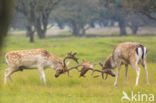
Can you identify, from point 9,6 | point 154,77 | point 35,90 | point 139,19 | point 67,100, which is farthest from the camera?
point 139,19

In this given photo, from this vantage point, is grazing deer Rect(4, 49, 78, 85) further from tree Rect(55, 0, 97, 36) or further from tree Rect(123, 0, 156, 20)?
tree Rect(55, 0, 97, 36)

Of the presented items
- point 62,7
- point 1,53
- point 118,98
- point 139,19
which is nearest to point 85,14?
point 62,7

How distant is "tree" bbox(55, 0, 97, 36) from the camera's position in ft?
199

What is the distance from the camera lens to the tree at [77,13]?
2394 inches

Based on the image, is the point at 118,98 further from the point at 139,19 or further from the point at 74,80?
the point at 139,19

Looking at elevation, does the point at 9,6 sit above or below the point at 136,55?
above

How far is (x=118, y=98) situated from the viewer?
288 inches

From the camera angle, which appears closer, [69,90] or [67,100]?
[67,100]

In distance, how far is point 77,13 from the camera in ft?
202

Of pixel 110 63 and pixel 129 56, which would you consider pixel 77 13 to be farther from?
pixel 129 56

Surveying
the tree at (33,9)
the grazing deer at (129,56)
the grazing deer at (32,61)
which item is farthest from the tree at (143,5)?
the tree at (33,9)

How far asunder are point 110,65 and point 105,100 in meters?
3.35

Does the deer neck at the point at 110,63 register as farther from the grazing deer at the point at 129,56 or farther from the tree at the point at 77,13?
the tree at the point at 77,13

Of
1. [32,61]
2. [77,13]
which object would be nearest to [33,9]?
[77,13]
